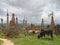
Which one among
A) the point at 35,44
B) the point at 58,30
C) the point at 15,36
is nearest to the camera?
the point at 35,44

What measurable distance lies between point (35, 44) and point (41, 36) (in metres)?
11.4

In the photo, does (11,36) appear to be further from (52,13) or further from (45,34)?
(52,13)

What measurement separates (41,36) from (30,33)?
1060 cm

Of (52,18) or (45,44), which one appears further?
(52,18)

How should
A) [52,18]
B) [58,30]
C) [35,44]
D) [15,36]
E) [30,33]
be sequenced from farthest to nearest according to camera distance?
[52,18] < [30,33] < [58,30] < [15,36] < [35,44]

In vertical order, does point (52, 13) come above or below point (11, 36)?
above

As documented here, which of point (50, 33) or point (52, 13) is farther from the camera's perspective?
point (52, 13)

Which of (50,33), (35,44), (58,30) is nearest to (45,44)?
(35,44)

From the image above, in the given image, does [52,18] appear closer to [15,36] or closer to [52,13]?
[52,13]

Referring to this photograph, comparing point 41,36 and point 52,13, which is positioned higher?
point 52,13

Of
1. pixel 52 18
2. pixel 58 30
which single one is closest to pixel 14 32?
pixel 58 30

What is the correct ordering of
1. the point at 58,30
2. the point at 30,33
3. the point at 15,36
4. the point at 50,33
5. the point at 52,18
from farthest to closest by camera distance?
1. the point at 52,18
2. the point at 30,33
3. the point at 58,30
4. the point at 15,36
5. the point at 50,33

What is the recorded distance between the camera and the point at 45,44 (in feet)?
84.5

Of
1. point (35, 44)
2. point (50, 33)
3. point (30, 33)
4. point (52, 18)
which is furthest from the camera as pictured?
point (52, 18)
